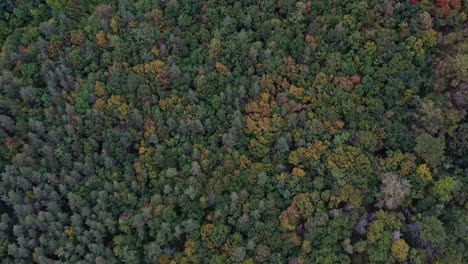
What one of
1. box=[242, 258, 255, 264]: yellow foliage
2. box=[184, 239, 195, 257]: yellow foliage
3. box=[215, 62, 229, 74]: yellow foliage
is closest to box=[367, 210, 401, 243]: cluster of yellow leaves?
box=[242, 258, 255, 264]: yellow foliage

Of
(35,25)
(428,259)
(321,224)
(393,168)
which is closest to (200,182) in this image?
(321,224)

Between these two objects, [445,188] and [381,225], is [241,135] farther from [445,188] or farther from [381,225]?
[445,188]

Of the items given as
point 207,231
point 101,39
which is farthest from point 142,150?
point 101,39

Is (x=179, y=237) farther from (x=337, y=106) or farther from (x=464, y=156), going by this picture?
(x=464, y=156)

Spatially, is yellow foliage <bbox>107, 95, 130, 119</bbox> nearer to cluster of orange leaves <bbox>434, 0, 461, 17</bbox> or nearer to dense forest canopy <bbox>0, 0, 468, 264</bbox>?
dense forest canopy <bbox>0, 0, 468, 264</bbox>

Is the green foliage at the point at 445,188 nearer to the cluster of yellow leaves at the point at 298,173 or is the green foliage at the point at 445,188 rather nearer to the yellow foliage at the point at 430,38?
the cluster of yellow leaves at the point at 298,173

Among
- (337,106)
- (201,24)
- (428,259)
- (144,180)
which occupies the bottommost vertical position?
(428,259)

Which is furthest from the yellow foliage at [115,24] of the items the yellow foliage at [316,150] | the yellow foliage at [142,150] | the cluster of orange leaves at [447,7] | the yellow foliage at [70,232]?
the cluster of orange leaves at [447,7]
